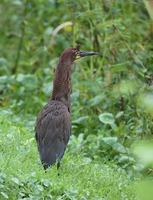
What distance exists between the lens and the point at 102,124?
838 cm

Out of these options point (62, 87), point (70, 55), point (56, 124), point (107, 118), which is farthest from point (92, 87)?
point (56, 124)

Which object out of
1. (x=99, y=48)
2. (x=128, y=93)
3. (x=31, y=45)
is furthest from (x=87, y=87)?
(x=31, y=45)

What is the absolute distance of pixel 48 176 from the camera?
5.36 metres

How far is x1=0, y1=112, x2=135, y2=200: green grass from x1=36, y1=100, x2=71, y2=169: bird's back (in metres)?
0.12

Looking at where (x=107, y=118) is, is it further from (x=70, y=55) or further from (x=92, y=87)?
(x=70, y=55)

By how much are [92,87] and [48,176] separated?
3569 millimetres

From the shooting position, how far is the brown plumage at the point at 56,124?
224 inches

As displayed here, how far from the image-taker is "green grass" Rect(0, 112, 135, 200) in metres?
4.79

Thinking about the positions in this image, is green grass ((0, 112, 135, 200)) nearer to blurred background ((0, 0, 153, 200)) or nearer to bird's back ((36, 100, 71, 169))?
blurred background ((0, 0, 153, 200))

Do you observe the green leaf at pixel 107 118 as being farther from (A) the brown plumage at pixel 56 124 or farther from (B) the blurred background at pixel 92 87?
(A) the brown plumage at pixel 56 124

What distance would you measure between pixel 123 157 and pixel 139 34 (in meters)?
2.43

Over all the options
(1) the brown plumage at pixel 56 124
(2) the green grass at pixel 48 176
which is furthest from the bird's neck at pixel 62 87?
(2) the green grass at pixel 48 176

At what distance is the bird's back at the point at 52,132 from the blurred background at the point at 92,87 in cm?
16

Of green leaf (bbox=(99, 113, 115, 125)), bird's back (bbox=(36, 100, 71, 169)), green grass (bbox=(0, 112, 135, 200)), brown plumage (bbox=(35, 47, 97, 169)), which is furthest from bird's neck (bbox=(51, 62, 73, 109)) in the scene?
green leaf (bbox=(99, 113, 115, 125))
